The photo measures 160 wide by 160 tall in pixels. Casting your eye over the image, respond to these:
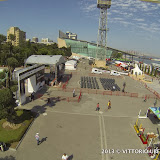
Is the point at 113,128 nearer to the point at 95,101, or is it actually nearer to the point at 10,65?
the point at 95,101

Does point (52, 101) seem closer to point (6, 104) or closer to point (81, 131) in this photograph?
point (81, 131)

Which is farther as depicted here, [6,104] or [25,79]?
[25,79]

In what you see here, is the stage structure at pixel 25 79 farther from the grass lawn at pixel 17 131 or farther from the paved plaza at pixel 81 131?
the grass lawn at pixel 17 131

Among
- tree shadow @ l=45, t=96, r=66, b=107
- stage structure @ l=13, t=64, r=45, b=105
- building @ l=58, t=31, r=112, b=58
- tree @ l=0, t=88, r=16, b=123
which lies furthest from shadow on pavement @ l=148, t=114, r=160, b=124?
building @ l=58, t=31, r=112, b=58

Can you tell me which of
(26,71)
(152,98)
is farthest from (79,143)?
(152,98)

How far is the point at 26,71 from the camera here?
1931 cm

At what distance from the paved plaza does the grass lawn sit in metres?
0.58

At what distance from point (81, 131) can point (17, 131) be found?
6139 millimetres

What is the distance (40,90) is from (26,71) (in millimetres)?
6529

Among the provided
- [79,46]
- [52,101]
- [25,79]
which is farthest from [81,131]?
[79,46]

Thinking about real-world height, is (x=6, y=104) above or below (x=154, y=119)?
above

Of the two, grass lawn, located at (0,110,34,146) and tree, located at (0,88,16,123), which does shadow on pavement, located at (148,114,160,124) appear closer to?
grass lawn, located at (0,110,34,146)

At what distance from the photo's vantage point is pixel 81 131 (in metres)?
13.6

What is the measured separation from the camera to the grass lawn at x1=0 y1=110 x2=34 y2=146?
1135 centimetres
